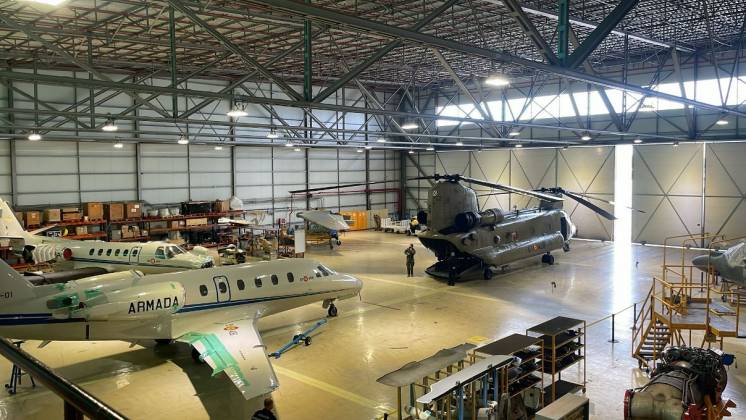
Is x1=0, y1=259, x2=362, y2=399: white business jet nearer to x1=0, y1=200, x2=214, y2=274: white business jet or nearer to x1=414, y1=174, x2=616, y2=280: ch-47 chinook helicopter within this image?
x1=0, y1=200, x2=214, y2=274: white business jet

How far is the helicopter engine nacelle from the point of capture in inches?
928

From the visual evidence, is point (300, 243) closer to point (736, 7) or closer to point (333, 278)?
point (333, 278)

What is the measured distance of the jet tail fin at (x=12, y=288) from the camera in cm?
1196

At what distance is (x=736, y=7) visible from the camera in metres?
22.5

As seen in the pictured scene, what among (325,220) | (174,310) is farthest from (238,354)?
(325,220)

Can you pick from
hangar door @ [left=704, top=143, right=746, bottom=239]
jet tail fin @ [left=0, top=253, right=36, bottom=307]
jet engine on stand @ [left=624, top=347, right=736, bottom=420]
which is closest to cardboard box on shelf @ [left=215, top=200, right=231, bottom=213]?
jet tail fin @ [left=0, top=253, right=36, bottom=307]

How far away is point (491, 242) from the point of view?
24.3 meters

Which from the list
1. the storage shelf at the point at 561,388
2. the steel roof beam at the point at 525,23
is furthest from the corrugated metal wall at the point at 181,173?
the steel roof beam at the point at 525,23

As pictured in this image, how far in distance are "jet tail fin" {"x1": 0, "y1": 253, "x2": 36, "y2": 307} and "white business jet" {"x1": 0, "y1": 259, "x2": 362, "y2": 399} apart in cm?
2

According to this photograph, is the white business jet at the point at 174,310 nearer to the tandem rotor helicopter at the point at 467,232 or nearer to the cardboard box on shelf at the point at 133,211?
the tandem rotor helicopter at the point at 467,232

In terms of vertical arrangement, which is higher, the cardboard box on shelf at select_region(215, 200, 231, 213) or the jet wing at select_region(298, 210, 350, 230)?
the cardboard box on shelf at select_region(215, 200, 231, 213)

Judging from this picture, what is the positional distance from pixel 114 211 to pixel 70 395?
101 ft

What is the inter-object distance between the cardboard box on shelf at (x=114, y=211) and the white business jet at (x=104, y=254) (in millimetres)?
6471

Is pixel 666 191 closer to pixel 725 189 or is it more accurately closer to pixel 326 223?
pixel 725 189
